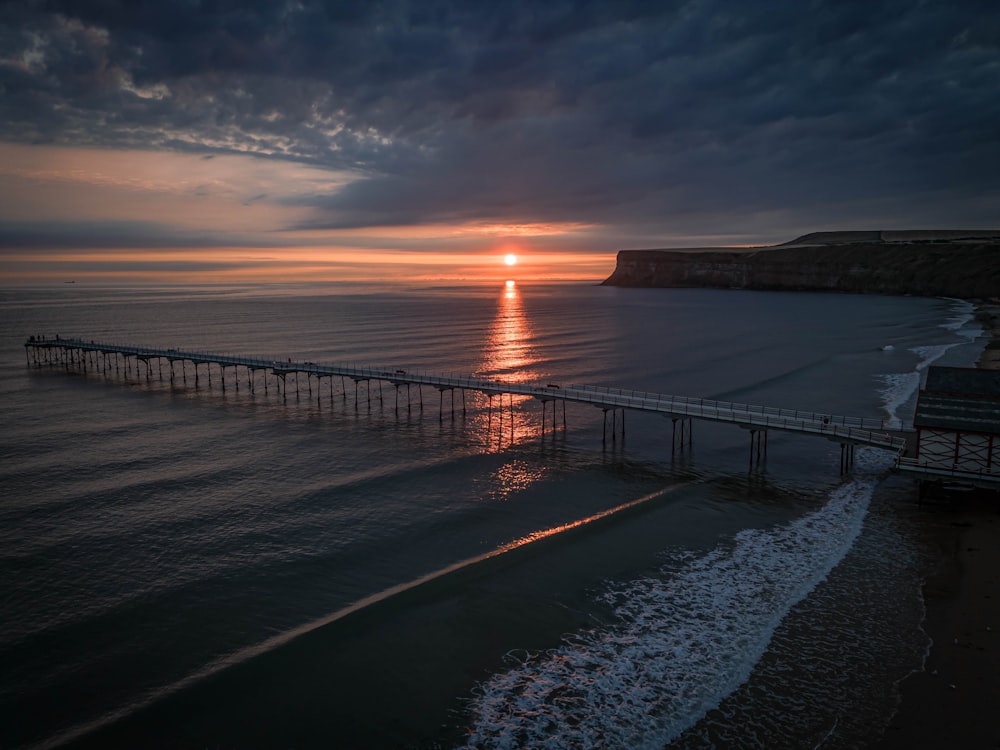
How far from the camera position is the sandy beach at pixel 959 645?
1662 centimetres

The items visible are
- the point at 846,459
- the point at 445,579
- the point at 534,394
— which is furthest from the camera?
the point at 534,394

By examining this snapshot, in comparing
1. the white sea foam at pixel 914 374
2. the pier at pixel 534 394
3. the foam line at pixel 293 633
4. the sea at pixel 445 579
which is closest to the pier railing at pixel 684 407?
the pier at pixel 534 394

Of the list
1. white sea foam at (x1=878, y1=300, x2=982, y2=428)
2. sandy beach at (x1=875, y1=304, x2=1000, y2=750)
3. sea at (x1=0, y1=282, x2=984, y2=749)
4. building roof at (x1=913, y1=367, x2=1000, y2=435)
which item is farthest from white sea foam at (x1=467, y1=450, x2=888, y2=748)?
white sea foam at (x1=878, y1=300, x2=982, y2=428)

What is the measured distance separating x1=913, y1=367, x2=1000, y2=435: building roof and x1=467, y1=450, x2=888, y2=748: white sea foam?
28.1 ft

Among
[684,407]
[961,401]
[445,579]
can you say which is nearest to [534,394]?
[684,407]

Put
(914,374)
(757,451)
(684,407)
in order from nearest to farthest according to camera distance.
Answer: (757,451) < (684,407) < (914,374)

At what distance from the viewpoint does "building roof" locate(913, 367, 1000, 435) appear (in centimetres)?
3105

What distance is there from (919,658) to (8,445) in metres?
52.3

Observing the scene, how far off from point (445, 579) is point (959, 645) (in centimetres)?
1772

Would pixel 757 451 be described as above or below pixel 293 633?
above

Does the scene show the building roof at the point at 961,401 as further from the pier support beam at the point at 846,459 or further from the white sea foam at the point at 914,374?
the white sea foam at the point at 914,374

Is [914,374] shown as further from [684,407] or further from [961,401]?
[961,401]

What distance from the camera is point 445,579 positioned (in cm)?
2555

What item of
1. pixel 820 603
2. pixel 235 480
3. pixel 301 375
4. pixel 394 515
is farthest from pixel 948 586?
pixel 301 375
